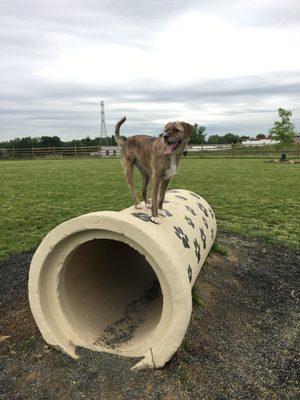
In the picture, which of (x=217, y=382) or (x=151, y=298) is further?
(x=151, y=298)

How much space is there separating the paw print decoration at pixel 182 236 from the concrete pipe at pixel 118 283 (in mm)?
18

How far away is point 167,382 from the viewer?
301 centimetres

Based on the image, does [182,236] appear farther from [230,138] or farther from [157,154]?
[230,138]

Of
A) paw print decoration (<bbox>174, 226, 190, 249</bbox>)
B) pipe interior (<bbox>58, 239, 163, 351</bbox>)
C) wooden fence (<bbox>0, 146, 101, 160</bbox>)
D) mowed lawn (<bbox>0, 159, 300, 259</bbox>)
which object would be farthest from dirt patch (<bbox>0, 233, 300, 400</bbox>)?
wooden fence (<bbox>0, 146, 101, 160</bbox>)

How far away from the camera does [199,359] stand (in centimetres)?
331

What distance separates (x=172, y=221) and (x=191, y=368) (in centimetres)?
150

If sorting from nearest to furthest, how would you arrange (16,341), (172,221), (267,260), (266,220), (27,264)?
(16,341) → (172,221) → (27,264) → (267,260) → (266,220)

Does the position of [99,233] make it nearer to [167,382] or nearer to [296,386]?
[167,382]

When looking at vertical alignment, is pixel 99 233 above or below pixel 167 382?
above

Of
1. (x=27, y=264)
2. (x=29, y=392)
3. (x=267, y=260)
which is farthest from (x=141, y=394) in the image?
(x=267, y=260)

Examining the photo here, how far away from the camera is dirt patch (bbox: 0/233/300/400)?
2953mm

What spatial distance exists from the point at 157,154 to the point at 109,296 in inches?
65.8

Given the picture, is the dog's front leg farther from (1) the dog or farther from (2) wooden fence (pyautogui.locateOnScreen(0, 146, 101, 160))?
(2) wooden fence (pyautogui.locateOnScreen(0, 146, 101, 160))

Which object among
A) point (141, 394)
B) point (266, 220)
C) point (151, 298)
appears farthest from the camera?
Answer: point (266, 220)
